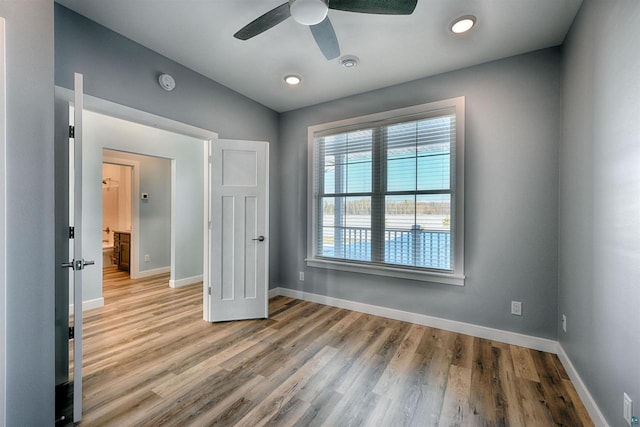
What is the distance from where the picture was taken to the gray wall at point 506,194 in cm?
239

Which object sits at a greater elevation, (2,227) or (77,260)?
(2,227)

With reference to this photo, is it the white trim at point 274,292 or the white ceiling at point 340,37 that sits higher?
the white ceiling at point 340,37

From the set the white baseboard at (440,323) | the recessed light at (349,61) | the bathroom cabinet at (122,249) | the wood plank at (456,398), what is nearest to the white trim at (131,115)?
the recessed light at (349,61)

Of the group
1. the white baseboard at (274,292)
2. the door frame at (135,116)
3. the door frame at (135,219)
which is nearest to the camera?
the door frame at (135,116)

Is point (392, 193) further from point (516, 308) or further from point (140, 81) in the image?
point (140, 81)

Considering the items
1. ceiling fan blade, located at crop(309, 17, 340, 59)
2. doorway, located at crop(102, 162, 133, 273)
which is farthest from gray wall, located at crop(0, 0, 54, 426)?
doorway, located at crop(102, 162, 133, 273)

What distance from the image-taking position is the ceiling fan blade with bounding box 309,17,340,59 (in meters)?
1.76

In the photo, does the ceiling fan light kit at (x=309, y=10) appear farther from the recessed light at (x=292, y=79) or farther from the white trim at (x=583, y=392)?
the white trim at (x=583, y=392)

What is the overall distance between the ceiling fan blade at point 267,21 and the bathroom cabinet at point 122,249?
5229mm

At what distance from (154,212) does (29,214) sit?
4.40m

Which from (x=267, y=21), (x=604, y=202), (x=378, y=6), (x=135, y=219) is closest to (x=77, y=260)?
(x=267, y=21)

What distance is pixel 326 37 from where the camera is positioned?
187 centimetres

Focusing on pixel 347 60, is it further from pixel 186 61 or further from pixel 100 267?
pixel 100 267

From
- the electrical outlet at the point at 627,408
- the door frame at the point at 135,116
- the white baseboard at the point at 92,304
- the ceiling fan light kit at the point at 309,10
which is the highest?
the ceiling fan light kit at the point at 309,10
